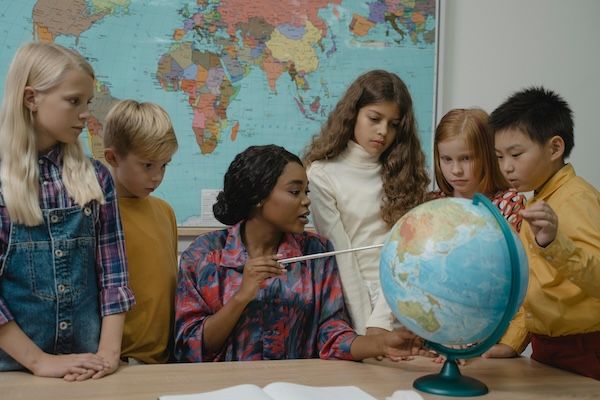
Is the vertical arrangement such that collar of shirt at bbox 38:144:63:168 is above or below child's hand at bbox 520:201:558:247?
above

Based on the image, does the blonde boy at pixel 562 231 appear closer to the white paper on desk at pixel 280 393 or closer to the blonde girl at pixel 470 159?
the blonde girl at pixel 470 159

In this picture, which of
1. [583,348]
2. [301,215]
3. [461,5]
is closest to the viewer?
[583,348]

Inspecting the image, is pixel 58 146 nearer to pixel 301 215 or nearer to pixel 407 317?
pixel 301 215

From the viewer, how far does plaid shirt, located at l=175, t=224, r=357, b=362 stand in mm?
1769

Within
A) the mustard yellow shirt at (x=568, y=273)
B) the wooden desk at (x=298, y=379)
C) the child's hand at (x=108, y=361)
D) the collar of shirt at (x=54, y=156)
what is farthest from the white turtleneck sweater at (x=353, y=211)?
the collar of shirt at (x=54, y=156)

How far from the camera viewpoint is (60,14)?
2.69 metres

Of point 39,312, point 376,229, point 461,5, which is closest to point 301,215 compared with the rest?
point 376,229

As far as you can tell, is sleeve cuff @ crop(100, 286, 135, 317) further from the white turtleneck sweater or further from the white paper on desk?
the white turtleneck sweater

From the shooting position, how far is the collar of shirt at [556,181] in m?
1.76

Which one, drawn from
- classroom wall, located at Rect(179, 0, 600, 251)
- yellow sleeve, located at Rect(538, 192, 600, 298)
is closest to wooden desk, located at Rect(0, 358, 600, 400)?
yellow sleeve, located at Rect(538, 192, 600, 298)

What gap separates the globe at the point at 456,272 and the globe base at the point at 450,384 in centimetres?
2

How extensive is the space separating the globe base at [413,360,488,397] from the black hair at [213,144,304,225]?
0.68 meters

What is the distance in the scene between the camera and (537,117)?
1.82 m

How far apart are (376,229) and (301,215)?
343mm
